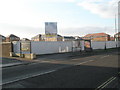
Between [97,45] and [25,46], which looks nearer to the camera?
[25,46]

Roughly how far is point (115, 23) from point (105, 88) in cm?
4829

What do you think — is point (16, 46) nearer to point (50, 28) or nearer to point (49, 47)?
point (49, 47)

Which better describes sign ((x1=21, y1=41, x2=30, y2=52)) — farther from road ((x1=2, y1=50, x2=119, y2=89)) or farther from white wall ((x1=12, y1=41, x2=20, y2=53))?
road ((x1=2, y1=50, x2=119, y2=89))

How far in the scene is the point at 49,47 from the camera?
89.6ft

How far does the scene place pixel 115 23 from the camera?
48375 mm

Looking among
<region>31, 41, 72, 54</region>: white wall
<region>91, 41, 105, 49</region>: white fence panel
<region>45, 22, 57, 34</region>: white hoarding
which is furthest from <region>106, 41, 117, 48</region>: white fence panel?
<region>45, 22, 57, 34</region>: white hoarding

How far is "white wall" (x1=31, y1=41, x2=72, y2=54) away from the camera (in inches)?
964

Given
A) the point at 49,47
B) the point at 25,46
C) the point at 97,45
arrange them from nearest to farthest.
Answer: the point at 25,46
the point at 49,47
the point at 97,45

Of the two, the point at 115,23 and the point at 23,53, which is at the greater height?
the point at 115,23

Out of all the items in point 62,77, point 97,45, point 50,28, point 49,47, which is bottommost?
point 62,77

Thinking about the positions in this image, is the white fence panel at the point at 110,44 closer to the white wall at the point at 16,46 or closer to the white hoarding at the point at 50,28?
the white hoarding at the point at 50,28

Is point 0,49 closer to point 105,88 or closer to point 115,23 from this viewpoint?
point 105,88

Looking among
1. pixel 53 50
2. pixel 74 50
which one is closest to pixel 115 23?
pixel 74 50

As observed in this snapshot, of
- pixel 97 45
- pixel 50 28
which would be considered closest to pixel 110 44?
pixel 97 45
